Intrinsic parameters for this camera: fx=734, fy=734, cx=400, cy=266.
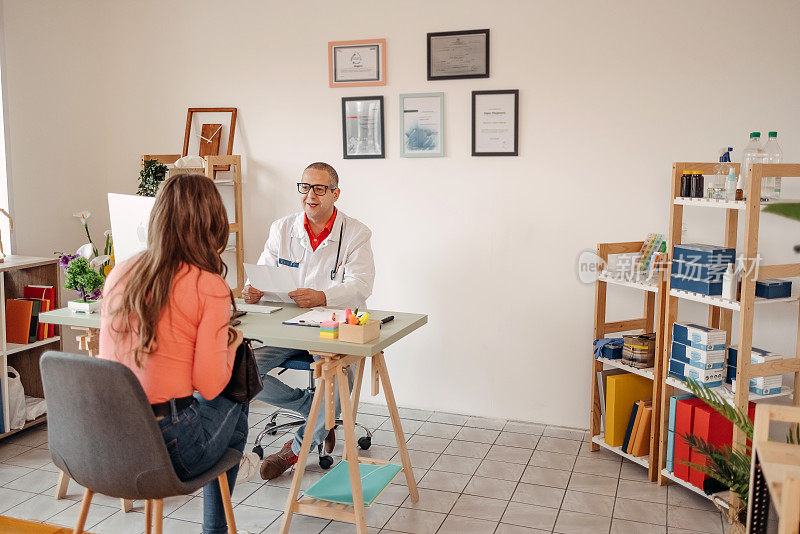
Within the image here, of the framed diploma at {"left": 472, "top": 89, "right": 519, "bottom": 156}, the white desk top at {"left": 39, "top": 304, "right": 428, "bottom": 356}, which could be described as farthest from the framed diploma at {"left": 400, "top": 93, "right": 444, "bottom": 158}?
the white desk top at {"left": 39, "top": 304, "right": 428, "bottom": 356}

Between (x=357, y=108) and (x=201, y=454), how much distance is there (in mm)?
2516

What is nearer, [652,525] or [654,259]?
[652,525]

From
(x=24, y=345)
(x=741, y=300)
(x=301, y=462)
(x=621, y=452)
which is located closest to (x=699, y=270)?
(x=741, y=300)

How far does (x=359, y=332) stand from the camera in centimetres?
262

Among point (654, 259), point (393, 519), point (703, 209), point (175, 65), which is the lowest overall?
point (393, 519)

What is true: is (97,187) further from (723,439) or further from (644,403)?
(723,439)

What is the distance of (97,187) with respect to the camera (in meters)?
4.67

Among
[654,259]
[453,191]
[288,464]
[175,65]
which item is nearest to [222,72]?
[175,65]

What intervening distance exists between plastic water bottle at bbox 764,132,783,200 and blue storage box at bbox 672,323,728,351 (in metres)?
0.60

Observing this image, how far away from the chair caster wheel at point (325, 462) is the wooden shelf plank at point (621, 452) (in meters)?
1.29

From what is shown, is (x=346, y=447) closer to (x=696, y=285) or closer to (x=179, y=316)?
(x=179, y=316)

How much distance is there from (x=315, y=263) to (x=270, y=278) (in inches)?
18.5

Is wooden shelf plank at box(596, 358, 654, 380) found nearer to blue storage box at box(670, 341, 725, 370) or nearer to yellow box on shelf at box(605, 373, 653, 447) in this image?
yellow box on shelf at box(605, 373, 653, 447)

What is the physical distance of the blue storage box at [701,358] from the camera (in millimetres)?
2990
